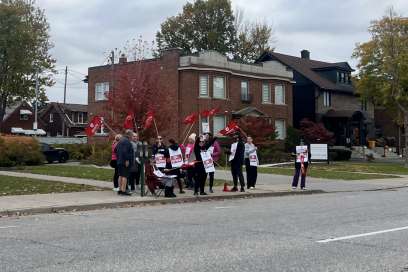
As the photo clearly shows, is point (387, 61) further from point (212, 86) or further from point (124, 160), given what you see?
point (124, 160)

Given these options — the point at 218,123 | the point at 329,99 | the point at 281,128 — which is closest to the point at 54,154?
the point at 218,123

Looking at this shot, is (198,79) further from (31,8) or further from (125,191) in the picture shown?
(125,191)

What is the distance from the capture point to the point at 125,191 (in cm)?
1716

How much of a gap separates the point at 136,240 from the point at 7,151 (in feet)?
72.1

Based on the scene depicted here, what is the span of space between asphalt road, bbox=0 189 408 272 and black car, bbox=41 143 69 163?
81.6 feet

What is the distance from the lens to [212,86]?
142 ft

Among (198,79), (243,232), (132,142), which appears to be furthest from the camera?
(198,79)

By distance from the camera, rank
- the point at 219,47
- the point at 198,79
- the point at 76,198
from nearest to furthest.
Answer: the point at 76,198, the point at 198,79, the point at 219,47

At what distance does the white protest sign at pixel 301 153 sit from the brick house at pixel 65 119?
2429 inches

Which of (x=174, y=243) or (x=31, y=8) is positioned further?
(x=31, y=8)

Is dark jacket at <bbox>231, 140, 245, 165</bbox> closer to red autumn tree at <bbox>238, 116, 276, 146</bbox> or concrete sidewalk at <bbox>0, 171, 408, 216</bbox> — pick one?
concrete sidewalk at <bbox>0, 171, 408, 216</bbox>

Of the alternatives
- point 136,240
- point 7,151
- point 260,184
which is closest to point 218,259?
point 136,240

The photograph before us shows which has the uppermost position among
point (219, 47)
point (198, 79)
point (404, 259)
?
point (219, 47)

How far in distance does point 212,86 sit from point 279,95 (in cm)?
833
